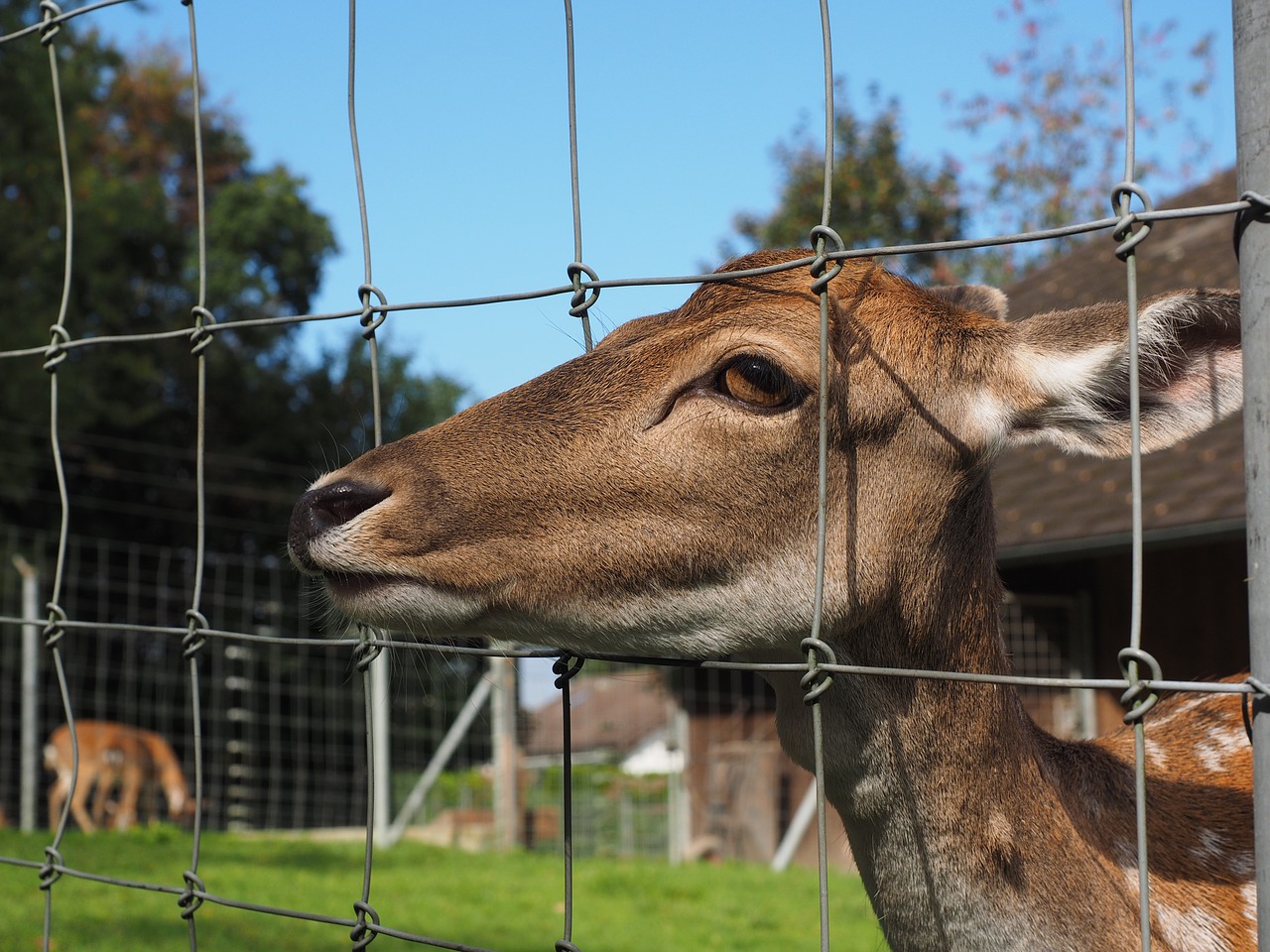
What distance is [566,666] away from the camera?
2207 mm

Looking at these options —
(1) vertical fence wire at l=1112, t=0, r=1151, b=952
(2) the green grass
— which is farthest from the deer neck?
(2) the green grass

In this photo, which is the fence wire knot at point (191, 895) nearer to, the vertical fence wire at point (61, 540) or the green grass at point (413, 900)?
the vertical fence wire at point (61, 540)

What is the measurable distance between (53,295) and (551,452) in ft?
57.0

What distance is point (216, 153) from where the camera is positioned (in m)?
25.6

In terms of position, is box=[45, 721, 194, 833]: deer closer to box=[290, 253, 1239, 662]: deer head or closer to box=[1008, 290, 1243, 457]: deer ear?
box=[290, 253, 1239, 662]: deer head

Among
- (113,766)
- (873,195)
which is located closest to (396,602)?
(113,766)

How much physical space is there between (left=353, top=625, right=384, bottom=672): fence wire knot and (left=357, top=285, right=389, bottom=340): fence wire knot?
0.51 meters

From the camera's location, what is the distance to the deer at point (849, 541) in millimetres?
2039

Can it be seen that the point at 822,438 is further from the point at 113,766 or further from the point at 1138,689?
the point at 113,766

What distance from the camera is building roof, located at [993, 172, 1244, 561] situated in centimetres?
792

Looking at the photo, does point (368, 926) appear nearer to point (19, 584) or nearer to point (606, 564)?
point (606, 564)

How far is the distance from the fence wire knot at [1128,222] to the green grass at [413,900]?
3484mm

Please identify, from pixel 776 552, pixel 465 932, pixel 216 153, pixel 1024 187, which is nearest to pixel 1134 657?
pixel 776 552

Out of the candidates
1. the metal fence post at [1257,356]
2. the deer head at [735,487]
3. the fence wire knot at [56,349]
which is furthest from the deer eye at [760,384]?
the fence wire knot at [56,349]
